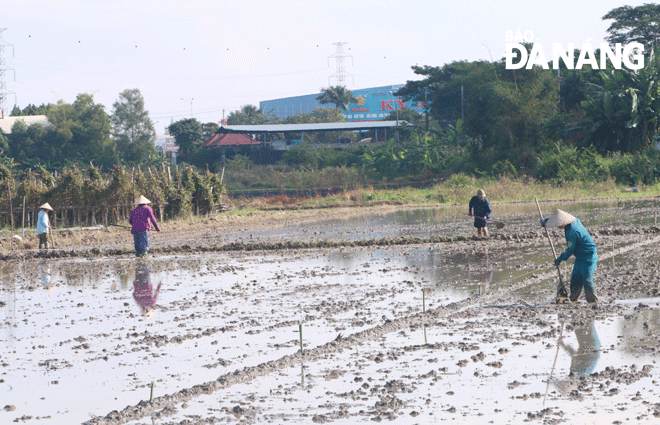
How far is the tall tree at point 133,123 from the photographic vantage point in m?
72.7

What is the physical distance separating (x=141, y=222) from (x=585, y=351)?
42.8 feet

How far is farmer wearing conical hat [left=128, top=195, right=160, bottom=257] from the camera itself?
18250 millimetres

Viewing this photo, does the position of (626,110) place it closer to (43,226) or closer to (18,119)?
(43,226)

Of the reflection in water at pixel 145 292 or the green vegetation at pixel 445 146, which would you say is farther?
the green vegetation at pixel 445 146

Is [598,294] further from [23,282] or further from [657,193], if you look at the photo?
[657,193]

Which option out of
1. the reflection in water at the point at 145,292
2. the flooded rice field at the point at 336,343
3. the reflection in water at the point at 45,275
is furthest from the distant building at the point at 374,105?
the flooded rice field at the point at 336,343

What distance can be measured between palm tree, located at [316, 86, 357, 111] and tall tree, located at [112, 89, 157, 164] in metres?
26.7

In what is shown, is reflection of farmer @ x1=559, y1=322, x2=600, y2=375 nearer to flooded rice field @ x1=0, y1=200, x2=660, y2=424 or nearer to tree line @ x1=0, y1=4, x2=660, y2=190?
flooded rice field @ x1=0, y1=200, x2=660, y2=424

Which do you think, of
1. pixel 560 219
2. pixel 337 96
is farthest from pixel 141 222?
pixel 337 96

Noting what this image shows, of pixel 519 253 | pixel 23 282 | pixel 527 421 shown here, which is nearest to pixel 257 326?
pixel 527 421

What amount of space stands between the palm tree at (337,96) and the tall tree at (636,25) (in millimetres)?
42015

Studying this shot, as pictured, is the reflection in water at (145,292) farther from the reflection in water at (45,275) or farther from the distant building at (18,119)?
the distant building at (18,119)

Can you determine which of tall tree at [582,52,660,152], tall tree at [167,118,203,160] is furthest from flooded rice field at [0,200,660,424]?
tall tree at [167,118,203,160]

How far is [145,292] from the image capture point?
43.6 ft
